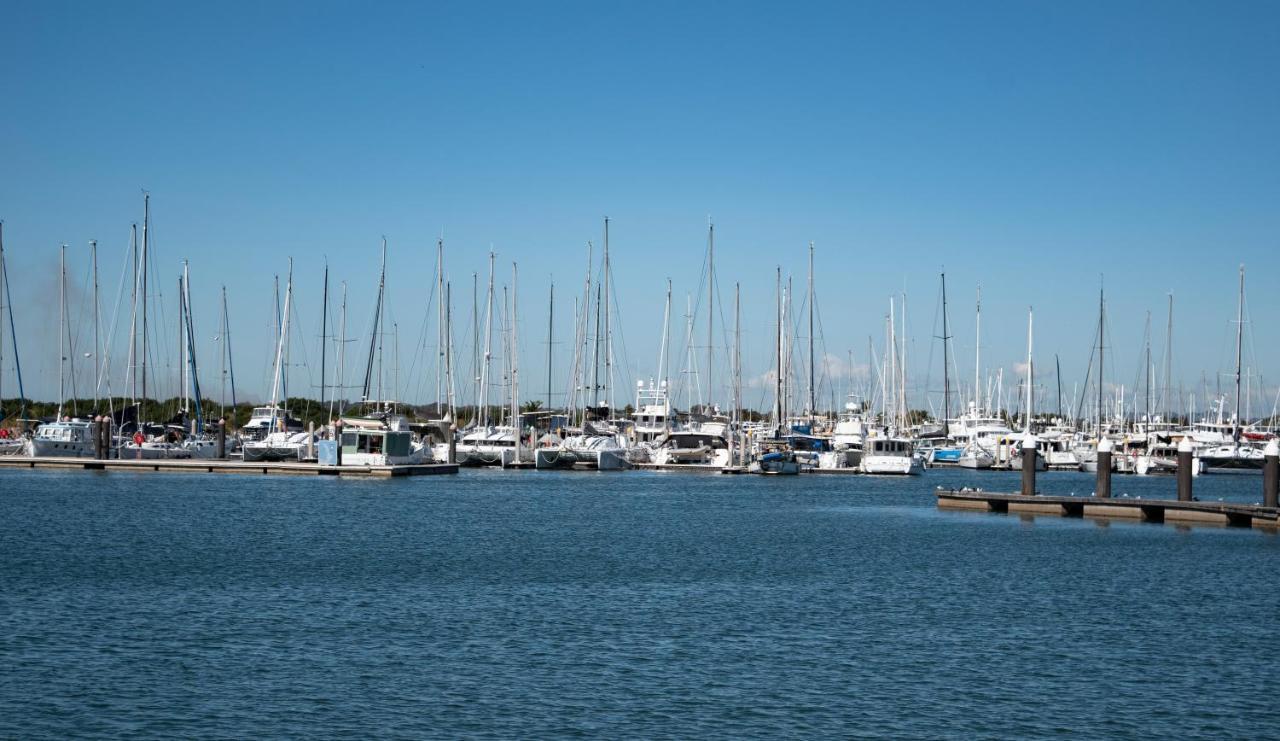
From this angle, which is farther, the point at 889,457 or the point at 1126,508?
the point at 889,457

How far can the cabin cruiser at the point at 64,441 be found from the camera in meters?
85.8

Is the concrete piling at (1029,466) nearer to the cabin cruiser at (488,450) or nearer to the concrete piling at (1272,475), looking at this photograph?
the concrete piling at (1272,475)

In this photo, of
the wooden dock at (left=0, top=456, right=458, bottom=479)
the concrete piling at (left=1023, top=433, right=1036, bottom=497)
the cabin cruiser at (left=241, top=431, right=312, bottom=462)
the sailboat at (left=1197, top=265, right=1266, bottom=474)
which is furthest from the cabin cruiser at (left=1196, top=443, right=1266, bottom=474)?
the cabin cruiser at (left=241, top=431, right=312, bottom=462)

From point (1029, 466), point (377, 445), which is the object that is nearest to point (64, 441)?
point (377, 445)

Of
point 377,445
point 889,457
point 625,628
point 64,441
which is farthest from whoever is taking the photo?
point 889,457

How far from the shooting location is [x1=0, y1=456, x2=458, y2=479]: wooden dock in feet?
257

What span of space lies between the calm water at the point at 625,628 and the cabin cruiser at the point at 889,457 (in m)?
41.6

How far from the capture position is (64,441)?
284 feet

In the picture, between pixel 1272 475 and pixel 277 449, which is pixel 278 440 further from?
pixel 1272 475

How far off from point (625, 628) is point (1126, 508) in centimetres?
3421

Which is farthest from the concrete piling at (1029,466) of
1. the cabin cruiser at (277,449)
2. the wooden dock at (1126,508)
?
the cabin cruiser at (277,449)

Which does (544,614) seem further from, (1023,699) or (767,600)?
(1023,699)

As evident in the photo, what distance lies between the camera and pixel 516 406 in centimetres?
9112

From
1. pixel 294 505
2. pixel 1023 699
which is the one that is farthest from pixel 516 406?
pixel 1023 699
